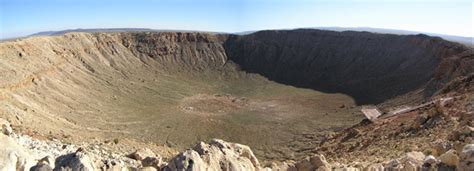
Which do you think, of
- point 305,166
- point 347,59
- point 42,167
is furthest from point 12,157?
point 347,59

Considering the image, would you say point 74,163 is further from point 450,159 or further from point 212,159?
point 450,159

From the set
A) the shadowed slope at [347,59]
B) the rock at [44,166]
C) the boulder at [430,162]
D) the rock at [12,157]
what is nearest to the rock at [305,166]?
the boulder at [430,162]

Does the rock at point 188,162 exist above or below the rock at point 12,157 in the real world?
below

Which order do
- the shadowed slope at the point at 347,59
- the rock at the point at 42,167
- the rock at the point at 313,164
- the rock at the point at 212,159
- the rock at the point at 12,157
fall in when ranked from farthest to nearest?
1. the shadowed slope at the point at 347,59
2. the rock at the point at 313,164
3. the rock at the point at 212,159
4. the rock at the point at 42,167
5. the rock at the point at 12,157

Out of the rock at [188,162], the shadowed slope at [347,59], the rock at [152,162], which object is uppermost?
the rock at [188,162]

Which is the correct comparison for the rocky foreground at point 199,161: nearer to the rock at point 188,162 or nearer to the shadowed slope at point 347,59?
the rock at point 188,162

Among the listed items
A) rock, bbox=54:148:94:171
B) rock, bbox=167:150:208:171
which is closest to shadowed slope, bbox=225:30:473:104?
rock, bbox=167:150:208:171

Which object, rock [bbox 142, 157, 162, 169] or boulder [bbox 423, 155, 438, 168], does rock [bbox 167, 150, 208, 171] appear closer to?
rock [bbox 142, 157, 162, 169]

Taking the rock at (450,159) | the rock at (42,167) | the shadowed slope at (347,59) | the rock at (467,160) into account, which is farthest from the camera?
the shadowed slope at (347,59)

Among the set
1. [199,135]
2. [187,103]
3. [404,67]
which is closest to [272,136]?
[199,135]
